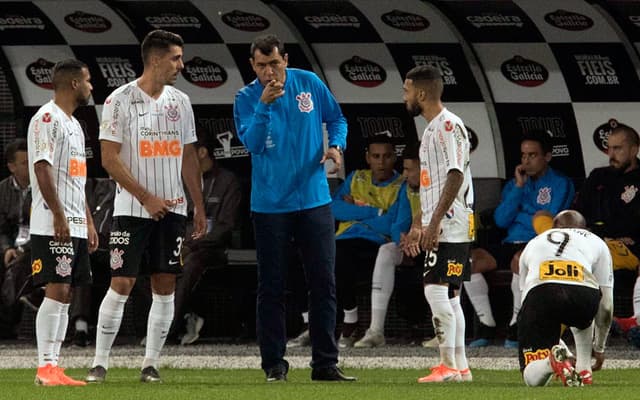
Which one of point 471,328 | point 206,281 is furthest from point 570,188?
point 206,281

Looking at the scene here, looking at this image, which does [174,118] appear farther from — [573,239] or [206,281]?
[206,281]

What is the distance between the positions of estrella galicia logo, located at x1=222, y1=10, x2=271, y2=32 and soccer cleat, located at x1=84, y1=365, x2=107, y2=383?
4951 millimetres

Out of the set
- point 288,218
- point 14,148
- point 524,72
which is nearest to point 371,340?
point 524,72

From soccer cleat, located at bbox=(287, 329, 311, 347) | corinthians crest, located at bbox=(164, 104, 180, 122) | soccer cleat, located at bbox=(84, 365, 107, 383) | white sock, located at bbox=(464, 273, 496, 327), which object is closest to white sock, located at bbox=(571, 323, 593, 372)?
corinthians crest, located at bbox=(164, 104, 180, 122)

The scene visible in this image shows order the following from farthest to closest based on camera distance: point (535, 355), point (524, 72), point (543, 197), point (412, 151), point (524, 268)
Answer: point (524, 72) < point (543, 197) < point (412, 151) < point (524, 268) < point (535, 355)

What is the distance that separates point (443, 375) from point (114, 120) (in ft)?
7.41

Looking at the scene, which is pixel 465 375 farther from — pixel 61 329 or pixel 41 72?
pixel 41 72

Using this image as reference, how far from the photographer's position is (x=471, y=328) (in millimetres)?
13406

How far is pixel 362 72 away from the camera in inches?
545

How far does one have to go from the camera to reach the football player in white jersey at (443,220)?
933 cm

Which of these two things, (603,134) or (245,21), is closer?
(603,134)

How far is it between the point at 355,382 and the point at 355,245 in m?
3.79

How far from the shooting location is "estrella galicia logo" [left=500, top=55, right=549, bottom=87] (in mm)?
13461

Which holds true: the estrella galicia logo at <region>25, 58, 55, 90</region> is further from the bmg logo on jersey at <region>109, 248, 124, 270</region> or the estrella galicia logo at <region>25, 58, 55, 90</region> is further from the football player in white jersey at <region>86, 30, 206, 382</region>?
the bmg logo on jersey at <region>109, 248, 124, 270</region>
